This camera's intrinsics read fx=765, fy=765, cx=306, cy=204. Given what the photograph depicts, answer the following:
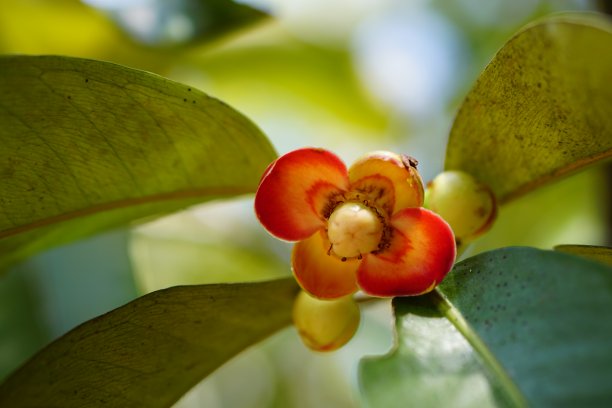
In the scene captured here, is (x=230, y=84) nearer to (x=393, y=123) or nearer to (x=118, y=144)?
(x=393, y=123)

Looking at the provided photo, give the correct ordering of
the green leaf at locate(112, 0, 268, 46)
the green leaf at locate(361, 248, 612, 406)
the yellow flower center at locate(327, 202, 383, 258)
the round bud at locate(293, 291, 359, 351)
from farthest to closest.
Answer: the green leaf at locate(112, 0, 268, 46)
the round bud at locate(293, 291, 359, 351)
the yellow flower center at locate(327, 202, 383, 258)
the green leaf at locate(361, 248, 612, 406)

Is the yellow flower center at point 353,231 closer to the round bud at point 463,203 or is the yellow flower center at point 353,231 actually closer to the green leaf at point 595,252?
the round bud at point 463,203

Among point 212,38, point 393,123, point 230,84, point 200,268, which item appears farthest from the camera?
point 393,123

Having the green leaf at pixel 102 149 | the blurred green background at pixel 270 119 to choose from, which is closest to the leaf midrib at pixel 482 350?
the green leaf at pixel 102 149

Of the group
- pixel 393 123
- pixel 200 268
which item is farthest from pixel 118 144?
pixel 393 123

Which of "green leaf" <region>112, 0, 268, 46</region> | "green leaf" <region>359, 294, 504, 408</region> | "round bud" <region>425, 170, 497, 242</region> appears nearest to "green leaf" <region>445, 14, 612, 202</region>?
"round bud" <region>425, 170, 497, 242</region>

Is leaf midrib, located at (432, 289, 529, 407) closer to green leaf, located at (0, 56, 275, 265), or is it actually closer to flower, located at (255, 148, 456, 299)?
flower, located at (255, 148, 456, 299)
